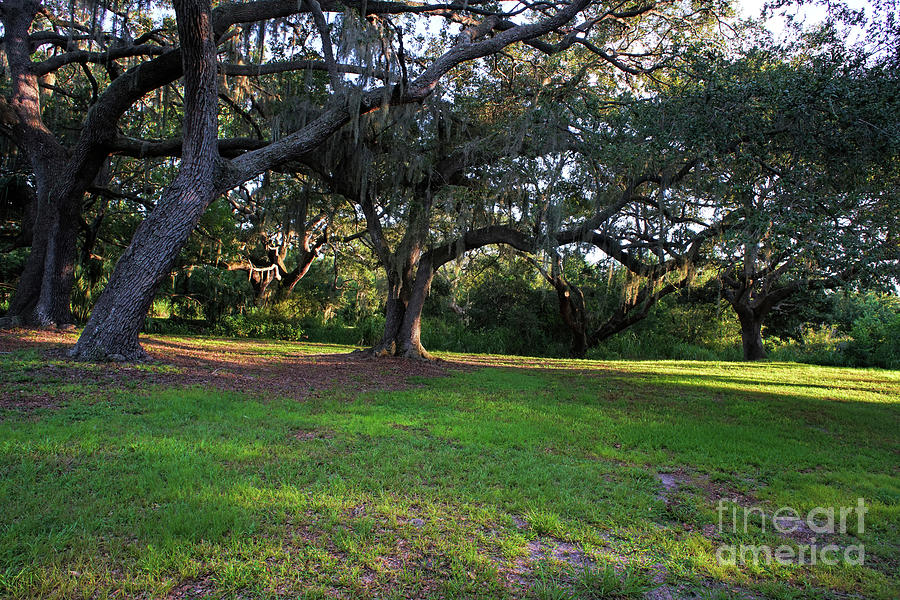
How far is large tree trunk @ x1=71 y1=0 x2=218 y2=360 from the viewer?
291 inches

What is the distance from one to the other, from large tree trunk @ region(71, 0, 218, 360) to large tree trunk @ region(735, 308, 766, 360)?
55.4 ft

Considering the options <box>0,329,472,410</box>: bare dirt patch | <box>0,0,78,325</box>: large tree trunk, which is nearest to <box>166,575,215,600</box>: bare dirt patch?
<box>0,329,472,410</box>: bare dirt patch

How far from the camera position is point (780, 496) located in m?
3.43

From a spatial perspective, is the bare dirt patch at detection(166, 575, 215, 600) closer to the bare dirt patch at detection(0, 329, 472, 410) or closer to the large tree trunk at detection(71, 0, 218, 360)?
the bare dirt patch at detection(0, 329, 472, 410)

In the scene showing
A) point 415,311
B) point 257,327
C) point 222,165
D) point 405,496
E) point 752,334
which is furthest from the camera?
point 257,327

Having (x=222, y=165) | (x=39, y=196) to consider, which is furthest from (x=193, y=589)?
(x=39, y=196)

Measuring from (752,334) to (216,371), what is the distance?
55.9 feet

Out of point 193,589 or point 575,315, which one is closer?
point 193,589

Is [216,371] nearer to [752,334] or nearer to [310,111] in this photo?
[310,111]

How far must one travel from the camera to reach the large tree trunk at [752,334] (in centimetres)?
1716

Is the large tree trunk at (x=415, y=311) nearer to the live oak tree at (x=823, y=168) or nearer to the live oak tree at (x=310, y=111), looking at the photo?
the live oak tree at (x=310, y=111)

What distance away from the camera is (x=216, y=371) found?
26.3 feet

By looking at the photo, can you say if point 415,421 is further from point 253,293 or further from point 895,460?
point 253,293

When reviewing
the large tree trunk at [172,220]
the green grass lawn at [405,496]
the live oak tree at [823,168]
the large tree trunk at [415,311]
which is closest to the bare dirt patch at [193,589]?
the green grass lawn at [405,496]
